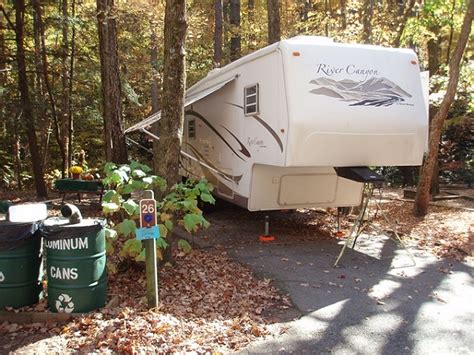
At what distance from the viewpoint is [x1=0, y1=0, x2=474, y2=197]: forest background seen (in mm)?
12383

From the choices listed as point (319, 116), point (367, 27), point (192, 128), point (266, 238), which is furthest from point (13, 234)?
point (367, 27)

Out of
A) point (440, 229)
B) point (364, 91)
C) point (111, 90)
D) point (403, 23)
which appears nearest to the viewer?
point (364, 91)

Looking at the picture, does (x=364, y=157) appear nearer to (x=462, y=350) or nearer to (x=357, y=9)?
(x=462, y=350)

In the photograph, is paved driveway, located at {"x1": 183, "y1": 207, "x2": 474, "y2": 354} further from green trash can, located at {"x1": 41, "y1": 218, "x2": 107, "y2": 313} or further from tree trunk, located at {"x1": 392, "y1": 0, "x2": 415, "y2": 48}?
tree trunk, located at {"x1": 392, "y1": 0, "x2": 415, "y2": 48}

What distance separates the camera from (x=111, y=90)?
9.02 m

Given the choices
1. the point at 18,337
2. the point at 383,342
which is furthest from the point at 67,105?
the point at 383,342

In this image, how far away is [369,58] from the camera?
717 cm

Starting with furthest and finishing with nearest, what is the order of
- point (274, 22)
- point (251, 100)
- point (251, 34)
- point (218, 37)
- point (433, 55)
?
point (251, 34)
point (218, 37)
point (433, 55)
point (274, 22)
point (251, 100)

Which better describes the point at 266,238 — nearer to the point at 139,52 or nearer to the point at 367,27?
the point at 367,27

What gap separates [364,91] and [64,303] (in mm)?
5063

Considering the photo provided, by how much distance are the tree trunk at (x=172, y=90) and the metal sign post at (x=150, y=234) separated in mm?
1360

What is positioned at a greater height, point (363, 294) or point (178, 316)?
point (178, 316)

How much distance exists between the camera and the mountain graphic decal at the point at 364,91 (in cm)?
688

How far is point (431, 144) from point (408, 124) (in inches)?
119
